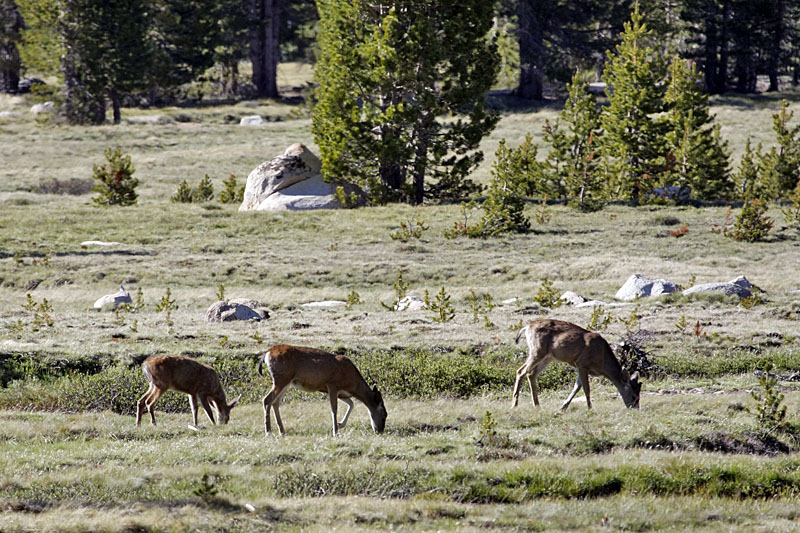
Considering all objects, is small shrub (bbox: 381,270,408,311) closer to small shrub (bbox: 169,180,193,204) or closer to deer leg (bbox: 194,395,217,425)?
deer leg (bbox: 194,395,217,425)

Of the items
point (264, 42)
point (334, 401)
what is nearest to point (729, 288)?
point (334, 401)

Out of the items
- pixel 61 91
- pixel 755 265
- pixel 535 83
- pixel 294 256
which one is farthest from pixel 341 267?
pixel 535 83

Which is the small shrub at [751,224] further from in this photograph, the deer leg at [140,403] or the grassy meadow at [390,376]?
the deer leg at [140,403]

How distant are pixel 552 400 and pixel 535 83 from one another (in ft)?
185

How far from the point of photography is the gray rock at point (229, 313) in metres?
20.7

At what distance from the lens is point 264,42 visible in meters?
69.6

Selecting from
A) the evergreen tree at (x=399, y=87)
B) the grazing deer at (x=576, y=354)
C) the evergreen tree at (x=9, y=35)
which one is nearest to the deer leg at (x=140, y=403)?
the grazing deer at (x=576, y=354)

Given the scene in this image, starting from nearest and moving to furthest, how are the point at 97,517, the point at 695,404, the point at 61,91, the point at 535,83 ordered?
the point at 97,517 < the point at 695,404 < the point at 61,91 < the point at 535,83

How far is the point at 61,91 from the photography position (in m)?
58.5

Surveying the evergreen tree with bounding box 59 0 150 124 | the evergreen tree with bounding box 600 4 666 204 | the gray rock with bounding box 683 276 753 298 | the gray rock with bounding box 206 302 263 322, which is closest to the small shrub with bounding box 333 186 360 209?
the evergreen tree with bounding box 600 4 666 204

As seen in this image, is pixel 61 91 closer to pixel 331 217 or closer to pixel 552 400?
pixel 331 217

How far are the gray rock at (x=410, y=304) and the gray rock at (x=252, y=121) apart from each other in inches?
1616

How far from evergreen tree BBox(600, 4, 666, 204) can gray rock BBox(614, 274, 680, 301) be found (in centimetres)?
1423

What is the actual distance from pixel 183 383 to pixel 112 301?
11.5m
